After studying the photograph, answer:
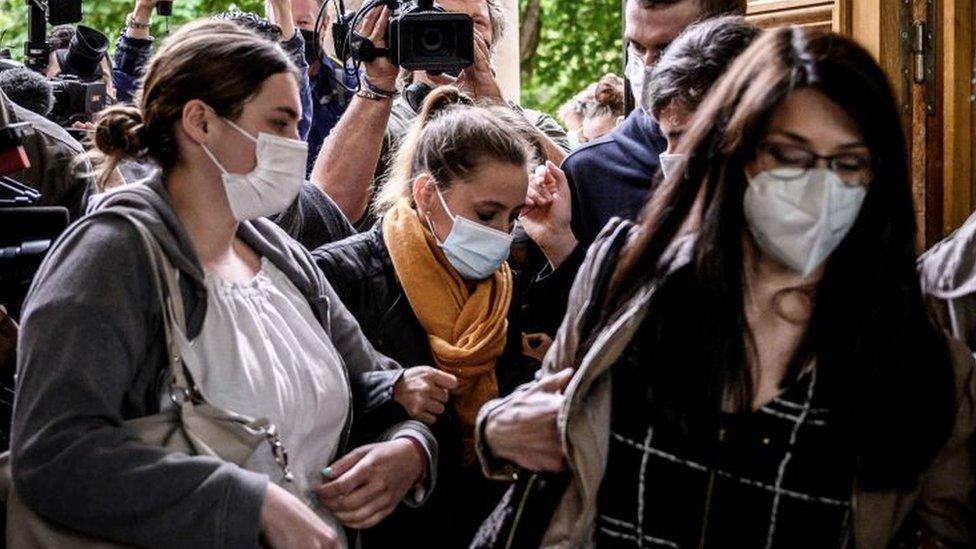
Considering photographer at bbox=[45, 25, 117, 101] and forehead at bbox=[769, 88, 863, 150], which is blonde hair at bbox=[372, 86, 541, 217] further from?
photographer at bbox=[45, 25, 117, 101]

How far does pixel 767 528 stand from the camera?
249 cm

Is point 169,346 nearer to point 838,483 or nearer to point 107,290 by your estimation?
point 107,290

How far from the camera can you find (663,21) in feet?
13.3

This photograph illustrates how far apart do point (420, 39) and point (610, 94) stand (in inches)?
146

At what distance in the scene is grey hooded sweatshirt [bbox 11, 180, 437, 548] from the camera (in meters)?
2.74

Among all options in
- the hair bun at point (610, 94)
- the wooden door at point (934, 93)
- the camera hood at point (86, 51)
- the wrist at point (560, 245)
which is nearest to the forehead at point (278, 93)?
the wrist at point (560, 245)

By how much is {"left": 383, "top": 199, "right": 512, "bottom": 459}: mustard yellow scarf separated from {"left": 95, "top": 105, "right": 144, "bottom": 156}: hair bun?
2.74ft

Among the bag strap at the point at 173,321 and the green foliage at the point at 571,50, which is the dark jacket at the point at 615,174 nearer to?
the bag strap at the point at 173,321

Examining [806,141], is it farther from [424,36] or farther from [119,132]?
[424,36]

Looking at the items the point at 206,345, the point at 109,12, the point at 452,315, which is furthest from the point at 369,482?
the point at 109,12

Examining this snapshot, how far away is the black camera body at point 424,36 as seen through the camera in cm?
432

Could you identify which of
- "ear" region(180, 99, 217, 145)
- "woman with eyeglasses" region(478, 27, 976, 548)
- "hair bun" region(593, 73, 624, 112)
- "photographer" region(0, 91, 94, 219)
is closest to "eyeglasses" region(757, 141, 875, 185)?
"woman with eyeglasses" region(478, 27, 976, 548)

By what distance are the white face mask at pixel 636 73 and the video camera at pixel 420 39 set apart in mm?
483

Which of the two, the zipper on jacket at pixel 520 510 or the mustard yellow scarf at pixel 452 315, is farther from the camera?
the mustard yellow scarf at pixel 452 315
